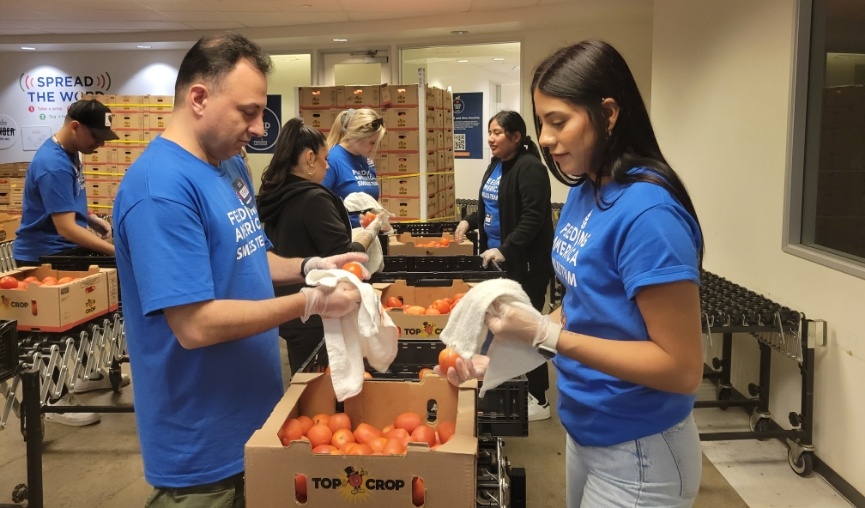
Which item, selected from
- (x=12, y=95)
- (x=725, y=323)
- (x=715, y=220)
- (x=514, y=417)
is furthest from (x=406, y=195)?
(x=12, y=95)

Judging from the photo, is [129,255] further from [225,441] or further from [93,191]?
[93,191]

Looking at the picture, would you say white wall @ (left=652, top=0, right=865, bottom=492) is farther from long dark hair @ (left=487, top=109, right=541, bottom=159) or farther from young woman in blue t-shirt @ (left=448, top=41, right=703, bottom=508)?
young woman in blue t-shirt @ (left=448, top=41, right=703, bottom=508)

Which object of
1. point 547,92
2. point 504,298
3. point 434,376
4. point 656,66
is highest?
point 656,66

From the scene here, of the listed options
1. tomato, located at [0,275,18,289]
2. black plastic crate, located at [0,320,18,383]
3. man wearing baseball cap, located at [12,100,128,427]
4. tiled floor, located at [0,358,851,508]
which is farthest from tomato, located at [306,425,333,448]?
man wearing baseball cap, located at [12,100,128,427]

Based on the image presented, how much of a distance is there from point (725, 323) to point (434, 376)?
2281mm

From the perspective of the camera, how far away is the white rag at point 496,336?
1339 mm

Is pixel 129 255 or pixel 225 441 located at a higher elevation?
pixel 129 255

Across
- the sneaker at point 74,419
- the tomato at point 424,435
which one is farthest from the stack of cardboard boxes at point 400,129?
the tomato at point 424,435

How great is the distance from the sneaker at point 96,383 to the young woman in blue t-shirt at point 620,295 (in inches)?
159

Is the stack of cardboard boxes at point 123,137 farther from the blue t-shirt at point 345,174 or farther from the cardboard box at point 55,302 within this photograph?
the cardboard box at point 55,302

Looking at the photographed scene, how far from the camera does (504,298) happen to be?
1.35 meters

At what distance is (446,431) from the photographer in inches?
63.9

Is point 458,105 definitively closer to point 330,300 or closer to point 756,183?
point 756,183

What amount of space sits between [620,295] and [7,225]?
7.94 meters
